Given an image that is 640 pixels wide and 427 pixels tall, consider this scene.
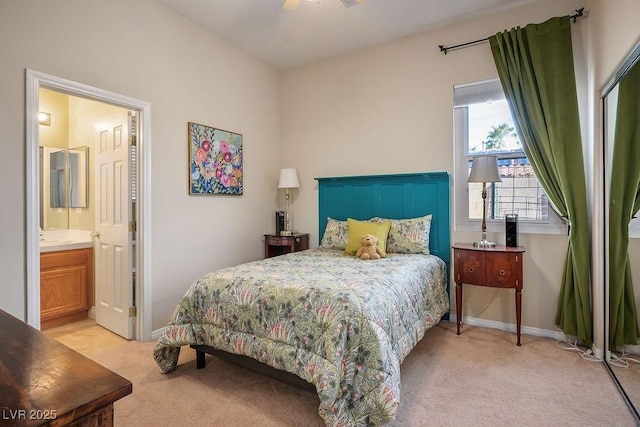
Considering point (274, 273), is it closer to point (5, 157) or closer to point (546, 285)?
point (5, 157)

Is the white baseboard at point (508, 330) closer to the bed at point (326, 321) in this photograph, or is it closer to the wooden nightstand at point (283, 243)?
the bed at point (326, 321)

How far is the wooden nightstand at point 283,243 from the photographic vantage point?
397 cm

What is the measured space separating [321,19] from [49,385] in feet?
11.2

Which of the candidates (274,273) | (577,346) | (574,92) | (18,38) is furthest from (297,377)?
(574,92)

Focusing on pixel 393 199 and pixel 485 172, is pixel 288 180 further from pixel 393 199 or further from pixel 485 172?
pixel 485 172

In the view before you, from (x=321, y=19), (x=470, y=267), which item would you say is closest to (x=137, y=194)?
(x=321, y=19)

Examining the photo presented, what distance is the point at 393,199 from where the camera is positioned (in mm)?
3643

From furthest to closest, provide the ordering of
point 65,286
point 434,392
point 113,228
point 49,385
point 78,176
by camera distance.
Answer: point 78,176, point 65,286, point 113,228, point 434,392, point 49,385

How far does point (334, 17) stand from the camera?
3.18m

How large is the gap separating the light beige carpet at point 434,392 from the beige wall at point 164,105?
955 mm

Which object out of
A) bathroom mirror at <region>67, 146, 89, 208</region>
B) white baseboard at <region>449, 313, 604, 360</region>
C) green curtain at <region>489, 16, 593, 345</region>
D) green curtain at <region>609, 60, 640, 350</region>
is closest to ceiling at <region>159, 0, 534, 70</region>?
green curtain at <region>489, 16, 593, 345</region>

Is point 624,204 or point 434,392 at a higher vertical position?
point 624,204

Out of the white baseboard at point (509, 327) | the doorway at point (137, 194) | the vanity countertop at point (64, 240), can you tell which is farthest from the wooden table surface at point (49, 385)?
the white baseboard at point (509, 327)

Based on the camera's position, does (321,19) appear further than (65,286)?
No
